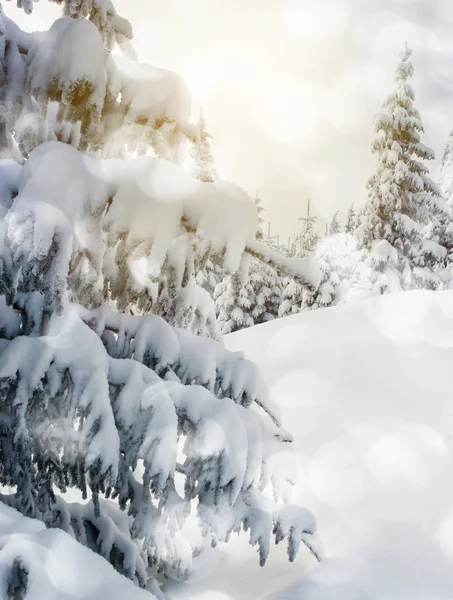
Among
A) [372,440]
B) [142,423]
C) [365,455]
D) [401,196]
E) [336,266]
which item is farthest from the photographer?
[336,266]

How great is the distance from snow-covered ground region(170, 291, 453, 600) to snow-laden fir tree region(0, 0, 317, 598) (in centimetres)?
96

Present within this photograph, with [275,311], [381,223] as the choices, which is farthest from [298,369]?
[275,311]

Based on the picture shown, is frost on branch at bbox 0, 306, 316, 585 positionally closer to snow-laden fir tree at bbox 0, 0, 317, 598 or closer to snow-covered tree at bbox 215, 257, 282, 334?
snow-laden fir tree at bbox 0, 0, 317, 598

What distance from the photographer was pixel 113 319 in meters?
2.78

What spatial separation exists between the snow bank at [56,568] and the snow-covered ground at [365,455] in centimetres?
187

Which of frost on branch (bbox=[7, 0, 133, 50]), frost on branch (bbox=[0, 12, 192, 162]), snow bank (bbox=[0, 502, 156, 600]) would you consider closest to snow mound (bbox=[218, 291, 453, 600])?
snow bank (bbox=[0, 502, 156, 600])

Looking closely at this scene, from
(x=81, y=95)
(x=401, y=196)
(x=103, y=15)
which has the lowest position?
(x=401, y=196)

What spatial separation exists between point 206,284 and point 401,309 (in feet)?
67.8

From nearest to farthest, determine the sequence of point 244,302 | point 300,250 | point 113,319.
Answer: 1. point 113,319
2. point 244,302
3. point 300,250

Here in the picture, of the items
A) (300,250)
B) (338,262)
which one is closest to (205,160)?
(338,262)

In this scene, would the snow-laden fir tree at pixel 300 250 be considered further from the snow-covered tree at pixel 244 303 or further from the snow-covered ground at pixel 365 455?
the snow-covered ground at pixel 365 455

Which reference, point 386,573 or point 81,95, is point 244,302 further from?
point 81,95

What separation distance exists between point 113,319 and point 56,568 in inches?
52.8

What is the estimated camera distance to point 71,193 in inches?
85.6
